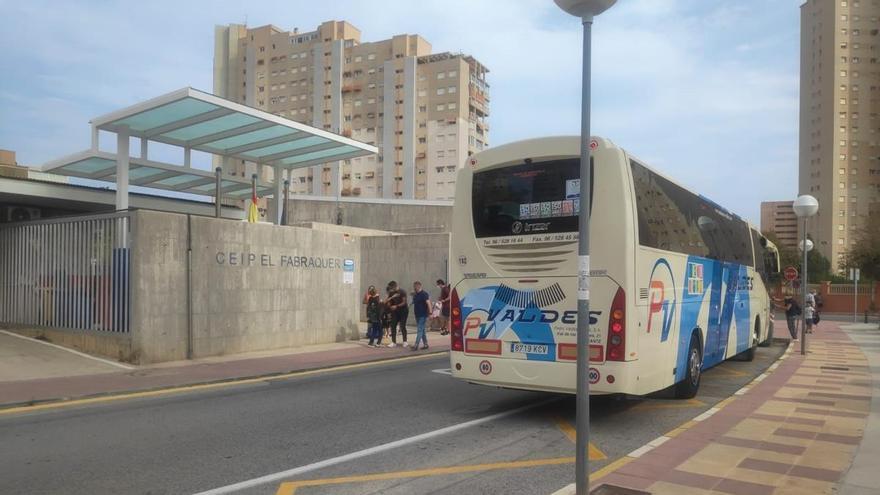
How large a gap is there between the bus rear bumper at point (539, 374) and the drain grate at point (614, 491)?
222 centimetres

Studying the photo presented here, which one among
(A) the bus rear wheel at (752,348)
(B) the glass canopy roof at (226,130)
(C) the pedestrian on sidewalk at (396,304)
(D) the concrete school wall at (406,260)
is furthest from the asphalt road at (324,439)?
(D) the concrete school wall at (406,260)

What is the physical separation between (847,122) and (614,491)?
12410 centimetres

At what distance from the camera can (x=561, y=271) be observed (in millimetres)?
7707

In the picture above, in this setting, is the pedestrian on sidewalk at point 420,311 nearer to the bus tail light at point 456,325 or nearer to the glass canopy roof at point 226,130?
the glass canopy roof at point 226,130

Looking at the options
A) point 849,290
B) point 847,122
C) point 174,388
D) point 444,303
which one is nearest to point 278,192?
point 444,303

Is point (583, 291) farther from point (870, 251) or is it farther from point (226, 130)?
point (870, 251)

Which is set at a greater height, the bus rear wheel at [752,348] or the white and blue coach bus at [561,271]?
the white and blue coach bus at [561,271]

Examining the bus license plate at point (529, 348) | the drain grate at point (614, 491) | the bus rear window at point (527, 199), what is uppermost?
the bus rear window at point (527, 199)

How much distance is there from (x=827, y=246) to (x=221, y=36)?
118836 millimetres

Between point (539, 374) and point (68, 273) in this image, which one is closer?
point (539, 374)

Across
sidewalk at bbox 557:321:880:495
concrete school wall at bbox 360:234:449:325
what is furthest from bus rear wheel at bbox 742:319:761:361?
concrete school wall at bbox 360:234:449:325

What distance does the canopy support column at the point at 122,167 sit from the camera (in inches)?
599

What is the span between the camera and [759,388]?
10.6 meters

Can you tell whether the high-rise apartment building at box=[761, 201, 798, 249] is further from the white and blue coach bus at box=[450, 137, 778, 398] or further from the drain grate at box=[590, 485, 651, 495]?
the drain grate at box=[590, 485, 651, 495]
